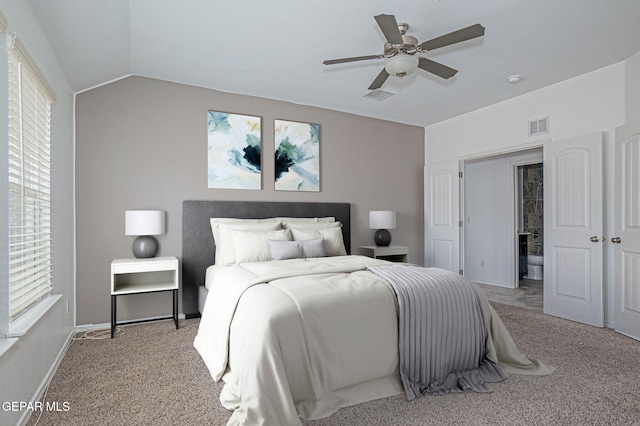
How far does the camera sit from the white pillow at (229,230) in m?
3.74

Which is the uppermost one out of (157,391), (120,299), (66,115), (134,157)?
(66,115)

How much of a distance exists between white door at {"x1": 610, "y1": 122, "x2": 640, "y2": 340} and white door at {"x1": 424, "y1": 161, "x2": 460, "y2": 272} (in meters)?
2.03

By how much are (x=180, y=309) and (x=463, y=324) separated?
3.03 metres

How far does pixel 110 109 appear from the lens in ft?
12.4

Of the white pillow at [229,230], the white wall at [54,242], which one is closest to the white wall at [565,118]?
the white pillow at [229,230]

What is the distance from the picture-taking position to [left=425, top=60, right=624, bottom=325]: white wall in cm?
369

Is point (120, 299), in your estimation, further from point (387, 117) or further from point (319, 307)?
point (387, 117)

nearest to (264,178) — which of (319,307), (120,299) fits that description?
(120,299)

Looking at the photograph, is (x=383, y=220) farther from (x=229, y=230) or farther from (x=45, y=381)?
(x=45, y=381)

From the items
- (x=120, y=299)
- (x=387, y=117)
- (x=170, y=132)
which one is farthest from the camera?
(x=387, y=117)

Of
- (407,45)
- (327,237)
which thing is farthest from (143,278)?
(407,45)

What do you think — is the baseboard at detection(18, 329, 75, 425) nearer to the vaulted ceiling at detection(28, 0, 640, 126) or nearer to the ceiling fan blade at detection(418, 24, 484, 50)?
the vaulted ceiling at detection(28, 0, 640, 126)

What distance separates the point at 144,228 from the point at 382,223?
9.98ft

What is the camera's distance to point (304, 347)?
1.97m
